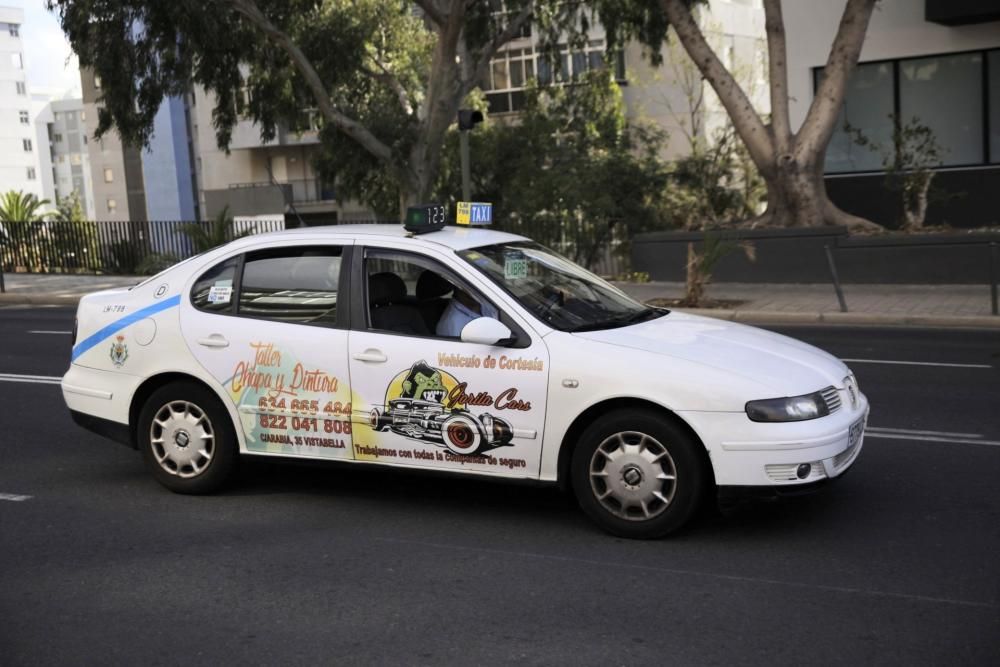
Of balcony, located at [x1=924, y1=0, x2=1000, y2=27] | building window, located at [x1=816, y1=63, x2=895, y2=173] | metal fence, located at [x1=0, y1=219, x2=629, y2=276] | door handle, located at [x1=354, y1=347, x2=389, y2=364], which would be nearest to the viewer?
door handle, located at [x1=354, y1=347, x2=389, y2=364]

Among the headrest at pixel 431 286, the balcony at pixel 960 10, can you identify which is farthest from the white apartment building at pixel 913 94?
the headrest at pixel 431 286

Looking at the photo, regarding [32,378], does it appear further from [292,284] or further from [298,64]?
[298,64]

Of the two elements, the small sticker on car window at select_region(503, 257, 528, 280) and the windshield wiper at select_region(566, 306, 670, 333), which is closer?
the windshield wiper at select_region(566, 306, 670, 333)

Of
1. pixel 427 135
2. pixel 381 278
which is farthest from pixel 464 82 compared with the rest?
pixel 381 278

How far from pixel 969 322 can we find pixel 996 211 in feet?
32.9

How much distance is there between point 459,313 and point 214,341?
148 cm

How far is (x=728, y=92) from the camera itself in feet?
66.7

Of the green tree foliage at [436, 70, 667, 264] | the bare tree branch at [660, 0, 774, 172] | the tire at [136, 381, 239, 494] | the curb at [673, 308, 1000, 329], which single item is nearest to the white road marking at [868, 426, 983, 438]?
the tire at [136, 381, 239, 494]

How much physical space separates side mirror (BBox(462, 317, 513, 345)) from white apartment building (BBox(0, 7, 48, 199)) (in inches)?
4391

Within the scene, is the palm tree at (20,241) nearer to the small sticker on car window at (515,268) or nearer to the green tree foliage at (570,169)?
the green tree foliage at (570,169)

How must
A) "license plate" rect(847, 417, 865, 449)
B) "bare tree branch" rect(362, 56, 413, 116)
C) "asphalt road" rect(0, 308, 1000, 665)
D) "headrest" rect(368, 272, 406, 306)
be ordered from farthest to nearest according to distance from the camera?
"bare tree branch" rect(362, 56, 413, 116) → "headrest" rect(368, 272, 406, 306) → "license plate" rect(847, 417, 865, 449) → "asphalt road" rect(0, 308, 1000, 665)

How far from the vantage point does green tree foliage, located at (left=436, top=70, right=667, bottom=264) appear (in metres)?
23.5

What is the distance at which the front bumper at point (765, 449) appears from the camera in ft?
18.1

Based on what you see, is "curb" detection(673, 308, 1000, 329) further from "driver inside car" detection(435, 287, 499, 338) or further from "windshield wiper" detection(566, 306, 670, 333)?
"driver inside car" detection(435, 287, 499, 338)
